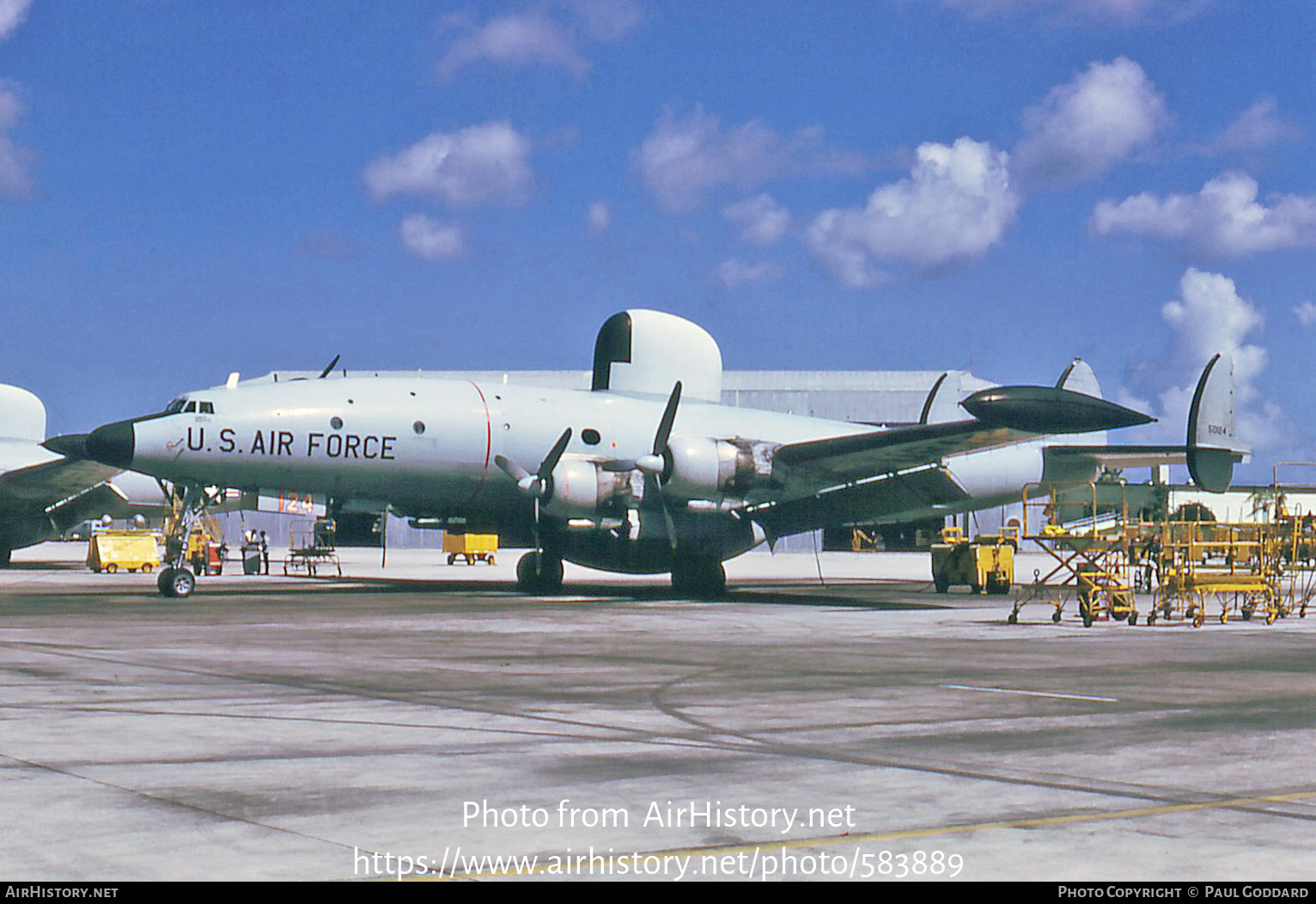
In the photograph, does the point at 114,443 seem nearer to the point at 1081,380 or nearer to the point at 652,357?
the point at 652,357

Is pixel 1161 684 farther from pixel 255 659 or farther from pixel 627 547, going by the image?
pixel 627 547

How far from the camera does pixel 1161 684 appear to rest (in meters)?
14.2

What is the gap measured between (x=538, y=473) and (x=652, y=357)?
6859mm

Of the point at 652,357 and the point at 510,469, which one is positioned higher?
the point at 652,357

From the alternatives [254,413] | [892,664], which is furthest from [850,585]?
[892,664]

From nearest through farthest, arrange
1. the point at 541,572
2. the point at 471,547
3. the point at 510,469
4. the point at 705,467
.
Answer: the point at 705,467
the point at 510,469
the point at 541,572
the point at 471,547

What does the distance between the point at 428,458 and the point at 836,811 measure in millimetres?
23475

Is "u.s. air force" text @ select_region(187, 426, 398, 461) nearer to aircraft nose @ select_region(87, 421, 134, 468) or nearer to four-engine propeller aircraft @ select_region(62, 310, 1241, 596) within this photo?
four-engine propeller aircraft @ select_region(62, 310, 1241, 596)

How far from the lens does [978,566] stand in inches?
1491

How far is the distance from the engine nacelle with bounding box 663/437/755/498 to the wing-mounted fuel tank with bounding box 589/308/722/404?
18.8 feet

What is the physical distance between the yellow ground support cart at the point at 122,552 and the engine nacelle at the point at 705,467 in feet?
85.7

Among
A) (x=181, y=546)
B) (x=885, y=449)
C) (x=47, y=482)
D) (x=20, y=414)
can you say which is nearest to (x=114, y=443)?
(x=181, y=546)

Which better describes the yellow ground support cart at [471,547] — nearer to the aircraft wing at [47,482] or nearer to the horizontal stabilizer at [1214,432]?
the aircraft wing at [47,482]

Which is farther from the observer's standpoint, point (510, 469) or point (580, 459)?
point (580, 459)
